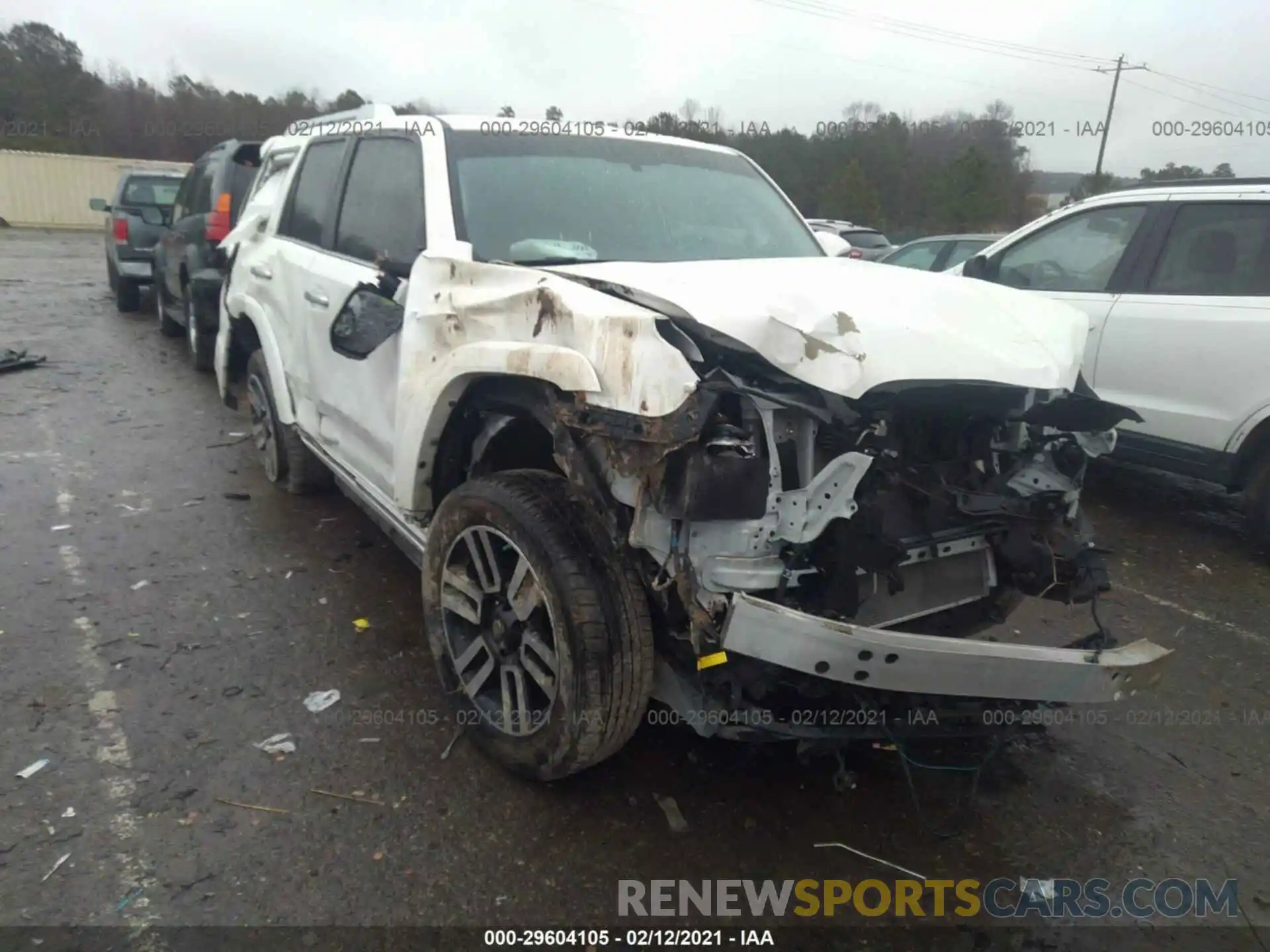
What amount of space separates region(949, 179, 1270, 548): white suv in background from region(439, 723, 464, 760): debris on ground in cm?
403

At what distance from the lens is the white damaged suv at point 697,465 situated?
2172mm

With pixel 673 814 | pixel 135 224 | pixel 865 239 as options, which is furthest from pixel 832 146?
pixel 673 814

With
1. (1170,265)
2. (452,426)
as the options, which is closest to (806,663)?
(452,426)

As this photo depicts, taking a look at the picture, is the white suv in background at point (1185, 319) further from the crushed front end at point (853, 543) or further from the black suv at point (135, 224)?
the black suv at point (135, 224)

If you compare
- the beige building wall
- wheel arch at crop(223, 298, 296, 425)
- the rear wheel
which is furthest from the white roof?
the beige building wall

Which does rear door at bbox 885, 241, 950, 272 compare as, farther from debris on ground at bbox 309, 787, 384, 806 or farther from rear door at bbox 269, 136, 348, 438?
debris on ground at bbox 309, 787, 384, 806

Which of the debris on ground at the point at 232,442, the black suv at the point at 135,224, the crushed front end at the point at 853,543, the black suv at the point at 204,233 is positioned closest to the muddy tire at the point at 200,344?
the black suv at the point at 204,233

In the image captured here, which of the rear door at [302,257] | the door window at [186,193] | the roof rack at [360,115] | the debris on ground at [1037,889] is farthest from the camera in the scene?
the door window at [186,193]

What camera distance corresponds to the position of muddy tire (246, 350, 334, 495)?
16.6ft

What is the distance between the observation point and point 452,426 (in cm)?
303

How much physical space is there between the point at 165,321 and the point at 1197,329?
32.1ft

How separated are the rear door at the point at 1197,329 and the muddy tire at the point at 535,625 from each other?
3.94 metres

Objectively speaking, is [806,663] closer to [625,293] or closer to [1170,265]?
[625,293]

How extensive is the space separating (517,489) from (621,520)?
37 centimetres
